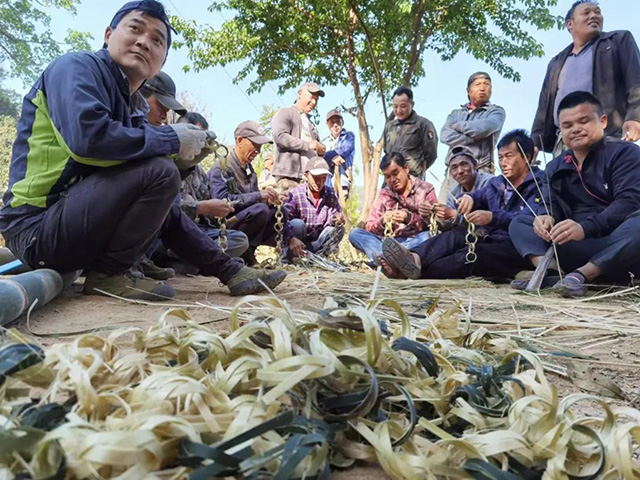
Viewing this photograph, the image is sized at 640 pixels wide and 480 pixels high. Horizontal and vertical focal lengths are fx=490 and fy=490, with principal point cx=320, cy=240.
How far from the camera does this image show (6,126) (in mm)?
11977

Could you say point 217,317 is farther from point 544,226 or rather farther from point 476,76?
point 476,76

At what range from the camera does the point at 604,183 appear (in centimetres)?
283

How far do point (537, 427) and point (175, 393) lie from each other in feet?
1.46

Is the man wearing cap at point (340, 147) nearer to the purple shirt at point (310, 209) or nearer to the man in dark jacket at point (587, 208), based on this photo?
the purple shirt at point (310, 209)

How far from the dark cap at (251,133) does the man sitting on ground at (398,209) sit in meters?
1.10

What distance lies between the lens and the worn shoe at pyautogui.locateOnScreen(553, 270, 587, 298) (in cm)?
242

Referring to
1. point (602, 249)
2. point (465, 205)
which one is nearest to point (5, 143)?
point (465, 205)

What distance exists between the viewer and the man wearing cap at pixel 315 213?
4.85 meters

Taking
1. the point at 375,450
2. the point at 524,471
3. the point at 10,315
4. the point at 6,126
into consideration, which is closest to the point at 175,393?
the point at 375,450

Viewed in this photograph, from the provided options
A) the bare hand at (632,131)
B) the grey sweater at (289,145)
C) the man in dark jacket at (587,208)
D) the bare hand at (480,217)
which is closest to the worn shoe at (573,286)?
the man in dark jacket at (587,208)

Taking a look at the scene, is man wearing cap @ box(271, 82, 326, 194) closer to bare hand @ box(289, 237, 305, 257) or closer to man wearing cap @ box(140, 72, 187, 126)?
bare hand @ box(289, 237, 305, 257)

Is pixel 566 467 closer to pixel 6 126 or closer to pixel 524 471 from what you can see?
pixel 524 471

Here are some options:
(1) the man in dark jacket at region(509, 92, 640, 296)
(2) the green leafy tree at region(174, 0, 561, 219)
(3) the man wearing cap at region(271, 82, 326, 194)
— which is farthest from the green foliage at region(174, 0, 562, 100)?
(1) the man in dark jacket at region(509, 92, 640, 296)

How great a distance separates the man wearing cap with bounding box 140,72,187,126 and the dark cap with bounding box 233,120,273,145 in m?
1.44
